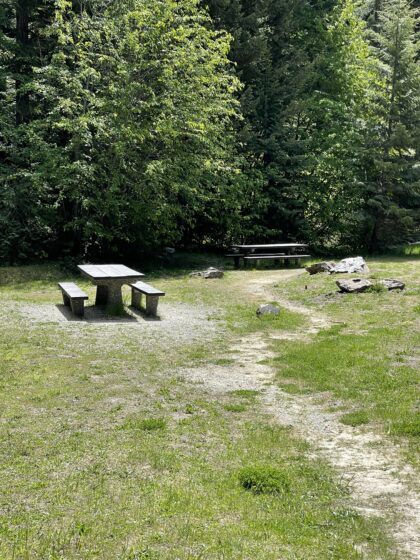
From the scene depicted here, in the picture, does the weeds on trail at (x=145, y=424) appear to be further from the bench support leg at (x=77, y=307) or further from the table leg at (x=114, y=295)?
the table leg at (x=114, y=295)

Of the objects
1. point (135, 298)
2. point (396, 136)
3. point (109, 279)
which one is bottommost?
point (135, 298)

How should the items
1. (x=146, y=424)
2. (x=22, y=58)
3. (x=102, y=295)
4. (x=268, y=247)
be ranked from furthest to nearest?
1. (x=268, y=247)
2. (x=22, y=58)
3. (x=102, y=295)
4. (x=146, y=424)

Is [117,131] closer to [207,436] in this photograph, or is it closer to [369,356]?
[369,356]

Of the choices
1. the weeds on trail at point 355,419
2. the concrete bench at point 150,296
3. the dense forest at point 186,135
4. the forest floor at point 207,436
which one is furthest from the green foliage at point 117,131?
the weeds on trail at point 355,419

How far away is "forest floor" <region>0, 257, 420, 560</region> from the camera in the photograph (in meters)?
3.96

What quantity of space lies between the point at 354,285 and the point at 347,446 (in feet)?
27.7

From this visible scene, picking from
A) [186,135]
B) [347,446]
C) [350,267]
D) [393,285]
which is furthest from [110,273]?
[186,135]

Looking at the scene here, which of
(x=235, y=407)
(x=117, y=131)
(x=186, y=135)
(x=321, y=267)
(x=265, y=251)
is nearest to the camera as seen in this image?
(x=235, y=407)

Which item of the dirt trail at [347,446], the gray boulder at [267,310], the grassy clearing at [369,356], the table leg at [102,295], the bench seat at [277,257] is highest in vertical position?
the bench seat at [277,257]

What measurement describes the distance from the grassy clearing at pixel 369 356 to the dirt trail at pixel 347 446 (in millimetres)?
286

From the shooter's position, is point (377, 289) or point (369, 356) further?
point (377, 289)

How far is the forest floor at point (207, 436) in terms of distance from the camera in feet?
13.0

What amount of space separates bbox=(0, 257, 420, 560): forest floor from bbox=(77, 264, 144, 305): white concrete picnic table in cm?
69

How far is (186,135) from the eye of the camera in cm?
1930
